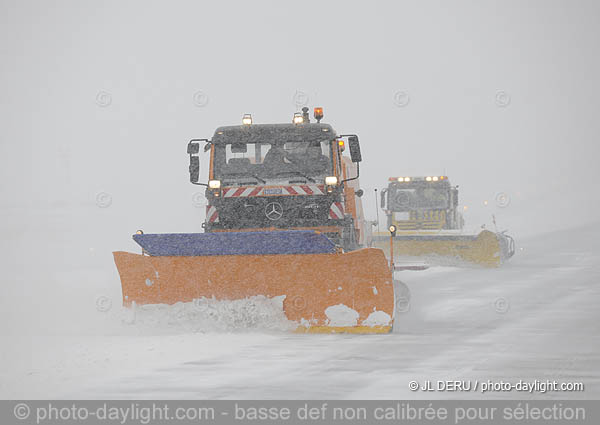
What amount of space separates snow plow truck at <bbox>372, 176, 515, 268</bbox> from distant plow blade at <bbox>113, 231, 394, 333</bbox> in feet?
27.4

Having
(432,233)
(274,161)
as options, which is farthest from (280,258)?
(432,233)

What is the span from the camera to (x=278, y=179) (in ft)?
34.7

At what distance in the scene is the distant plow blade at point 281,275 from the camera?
350 inches

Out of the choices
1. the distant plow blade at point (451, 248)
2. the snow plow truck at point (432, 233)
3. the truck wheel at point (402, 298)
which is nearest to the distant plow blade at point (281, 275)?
the truck wheel at point (402, 298)

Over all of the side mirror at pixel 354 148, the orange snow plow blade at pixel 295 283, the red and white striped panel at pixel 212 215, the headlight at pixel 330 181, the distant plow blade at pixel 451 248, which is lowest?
the distant plow blade at pixel 451 248

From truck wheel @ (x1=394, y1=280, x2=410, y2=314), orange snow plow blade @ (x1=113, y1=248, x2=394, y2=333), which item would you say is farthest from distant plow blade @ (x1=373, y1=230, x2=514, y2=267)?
orange snow plow blade @ (x1=113, y1=248, x2=394, y2=333)

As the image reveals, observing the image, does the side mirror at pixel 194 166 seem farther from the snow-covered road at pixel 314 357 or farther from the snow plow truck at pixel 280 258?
the snow-covered road at pixel 314 357

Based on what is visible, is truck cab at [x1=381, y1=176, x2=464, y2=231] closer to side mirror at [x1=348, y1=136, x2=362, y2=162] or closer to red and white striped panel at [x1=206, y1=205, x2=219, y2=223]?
side mirror at [x1=348, y1=136, x2=362, y2=162]

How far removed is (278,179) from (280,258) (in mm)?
1722

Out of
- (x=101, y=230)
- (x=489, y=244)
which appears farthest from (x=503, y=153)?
(x=489, y=244)

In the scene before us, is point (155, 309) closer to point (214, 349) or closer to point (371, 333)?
point (214, 349)

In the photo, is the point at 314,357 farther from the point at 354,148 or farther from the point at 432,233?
the point at 432,233

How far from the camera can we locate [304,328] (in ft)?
29.7
